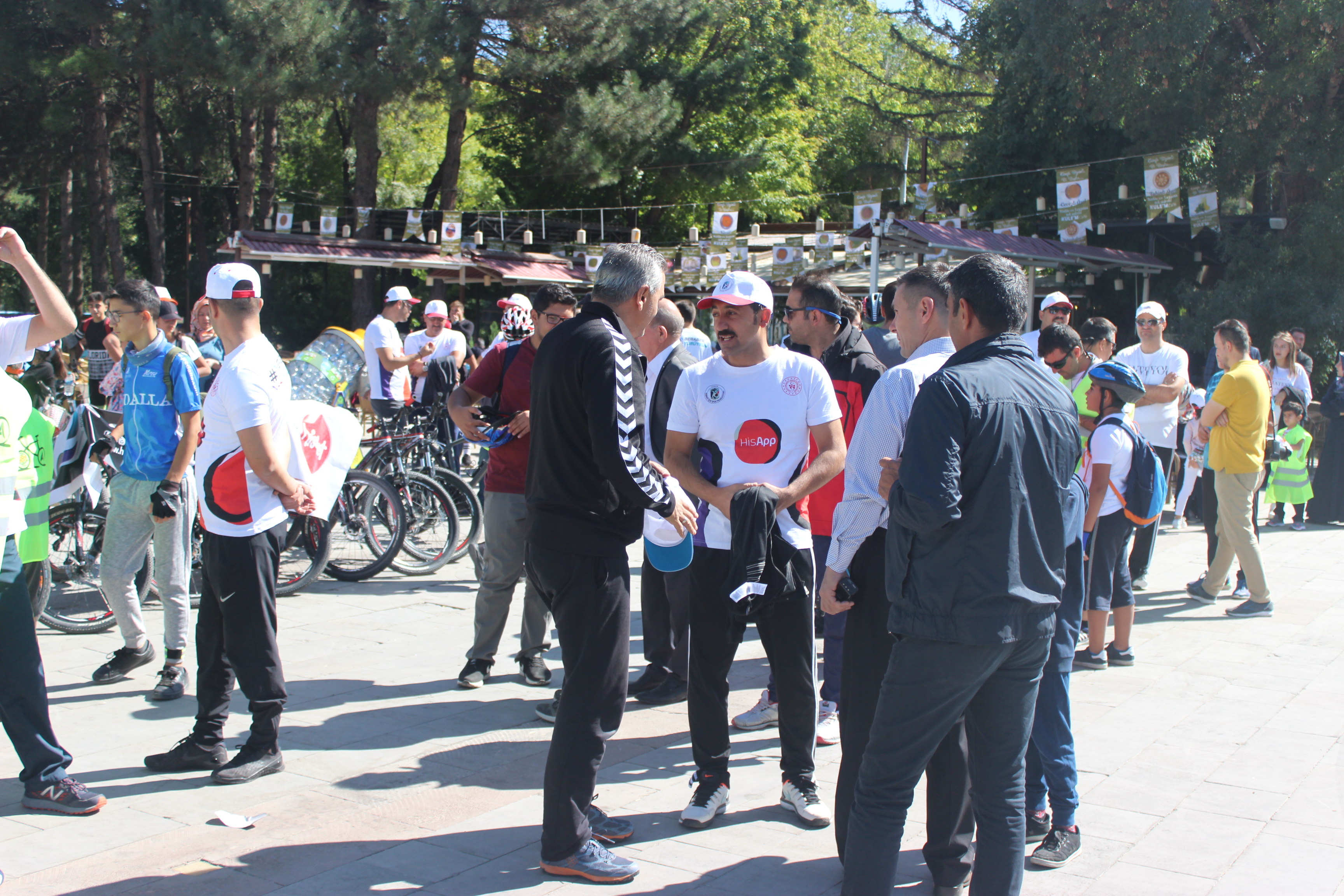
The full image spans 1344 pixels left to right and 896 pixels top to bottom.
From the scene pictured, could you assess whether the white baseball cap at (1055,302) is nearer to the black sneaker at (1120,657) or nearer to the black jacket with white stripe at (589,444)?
the black sneaker at (1120,657)

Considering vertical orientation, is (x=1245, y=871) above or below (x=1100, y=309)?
below

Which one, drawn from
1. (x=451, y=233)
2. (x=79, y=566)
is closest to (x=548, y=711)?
(x=79, y=566)

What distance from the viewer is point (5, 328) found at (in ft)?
12.2

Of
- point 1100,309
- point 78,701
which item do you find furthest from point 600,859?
point 1100,309

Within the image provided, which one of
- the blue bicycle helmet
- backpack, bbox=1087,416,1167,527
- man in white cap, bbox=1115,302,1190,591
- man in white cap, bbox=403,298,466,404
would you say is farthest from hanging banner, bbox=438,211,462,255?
the blue bicycle helmet

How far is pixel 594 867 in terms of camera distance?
329 centimetres

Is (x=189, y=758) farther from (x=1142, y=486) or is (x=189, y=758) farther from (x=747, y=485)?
(x=1142, y=486)

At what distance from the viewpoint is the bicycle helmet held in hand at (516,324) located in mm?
5945

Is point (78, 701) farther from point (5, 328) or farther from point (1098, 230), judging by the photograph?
point (1098, 230)

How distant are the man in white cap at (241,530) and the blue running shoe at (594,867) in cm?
139

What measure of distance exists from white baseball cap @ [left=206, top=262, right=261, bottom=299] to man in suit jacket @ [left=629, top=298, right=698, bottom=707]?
1844 mm

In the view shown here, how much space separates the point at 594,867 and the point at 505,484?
2391mm

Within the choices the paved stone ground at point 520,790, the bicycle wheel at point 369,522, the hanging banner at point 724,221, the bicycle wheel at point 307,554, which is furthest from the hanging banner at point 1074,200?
the bicycle wheel at point 307,554

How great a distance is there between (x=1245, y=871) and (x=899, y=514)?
189cm
